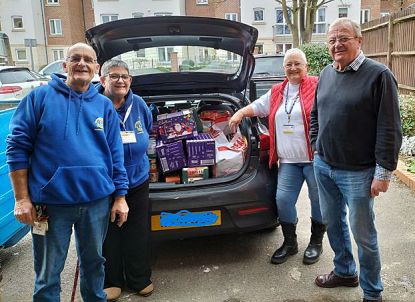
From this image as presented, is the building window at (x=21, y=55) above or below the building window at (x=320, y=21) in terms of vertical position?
below

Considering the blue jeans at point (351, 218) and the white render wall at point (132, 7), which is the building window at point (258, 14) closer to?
the white render wall at point (132, 7)

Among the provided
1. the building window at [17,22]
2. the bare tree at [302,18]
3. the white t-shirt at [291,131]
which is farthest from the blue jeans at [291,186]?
the building window at [17,22]

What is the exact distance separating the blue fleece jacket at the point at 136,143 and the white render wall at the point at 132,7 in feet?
94.3

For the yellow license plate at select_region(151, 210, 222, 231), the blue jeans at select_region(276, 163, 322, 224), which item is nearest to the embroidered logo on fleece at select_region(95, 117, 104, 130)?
the yellow license plate at select_region(151, 210, 222, 231)

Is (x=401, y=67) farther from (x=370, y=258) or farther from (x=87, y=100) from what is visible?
(x=87, y=100)

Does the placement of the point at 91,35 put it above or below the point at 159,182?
above

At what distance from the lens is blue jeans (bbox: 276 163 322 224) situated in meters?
2.98

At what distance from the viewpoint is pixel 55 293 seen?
84.4 inches

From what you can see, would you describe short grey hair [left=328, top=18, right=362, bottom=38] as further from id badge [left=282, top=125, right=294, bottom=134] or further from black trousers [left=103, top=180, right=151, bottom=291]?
black trousers [left=103, top=180, right=151, bottom=291]

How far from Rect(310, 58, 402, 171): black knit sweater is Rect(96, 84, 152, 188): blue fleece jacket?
3.70 feet

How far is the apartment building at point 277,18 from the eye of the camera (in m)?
29.3

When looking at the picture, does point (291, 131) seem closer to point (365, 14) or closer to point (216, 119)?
point (216, 119)

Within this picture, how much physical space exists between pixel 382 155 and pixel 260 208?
103 cm

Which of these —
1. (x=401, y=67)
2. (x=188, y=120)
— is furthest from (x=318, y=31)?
(x=188, y=120)
